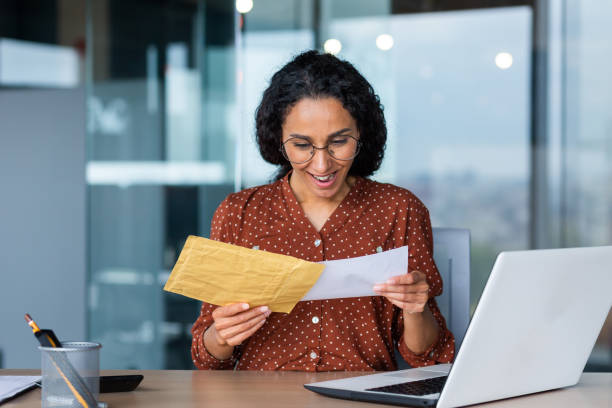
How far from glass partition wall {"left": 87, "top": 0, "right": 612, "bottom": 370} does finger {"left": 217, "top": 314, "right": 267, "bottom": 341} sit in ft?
7.12

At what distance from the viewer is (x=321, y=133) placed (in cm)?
172

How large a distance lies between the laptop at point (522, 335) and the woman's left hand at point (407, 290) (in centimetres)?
16

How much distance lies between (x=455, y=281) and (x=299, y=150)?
0.52m

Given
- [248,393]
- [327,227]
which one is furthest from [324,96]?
[248,393]

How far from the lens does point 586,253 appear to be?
3.87 feet

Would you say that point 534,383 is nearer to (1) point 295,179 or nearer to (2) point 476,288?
(1) point 295,179

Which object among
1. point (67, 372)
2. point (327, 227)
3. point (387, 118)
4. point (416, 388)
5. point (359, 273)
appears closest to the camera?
point (67, 372)

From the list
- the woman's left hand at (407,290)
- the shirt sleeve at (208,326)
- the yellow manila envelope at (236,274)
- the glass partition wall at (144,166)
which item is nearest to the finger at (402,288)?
the woman's left hand at (407,290)

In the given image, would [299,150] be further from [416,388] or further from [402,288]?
[416,388]

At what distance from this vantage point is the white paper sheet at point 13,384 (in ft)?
4.26

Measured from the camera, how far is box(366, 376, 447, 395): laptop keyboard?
1263mm

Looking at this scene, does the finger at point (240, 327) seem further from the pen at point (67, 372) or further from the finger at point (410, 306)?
the pen at point (67, 372)

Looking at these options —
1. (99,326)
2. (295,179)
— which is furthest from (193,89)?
(295,179)

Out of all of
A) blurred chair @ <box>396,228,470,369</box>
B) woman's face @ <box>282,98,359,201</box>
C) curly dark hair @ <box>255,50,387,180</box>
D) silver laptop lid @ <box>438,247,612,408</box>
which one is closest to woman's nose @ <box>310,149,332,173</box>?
woman's face @ <box>282,98,359,201</box>
